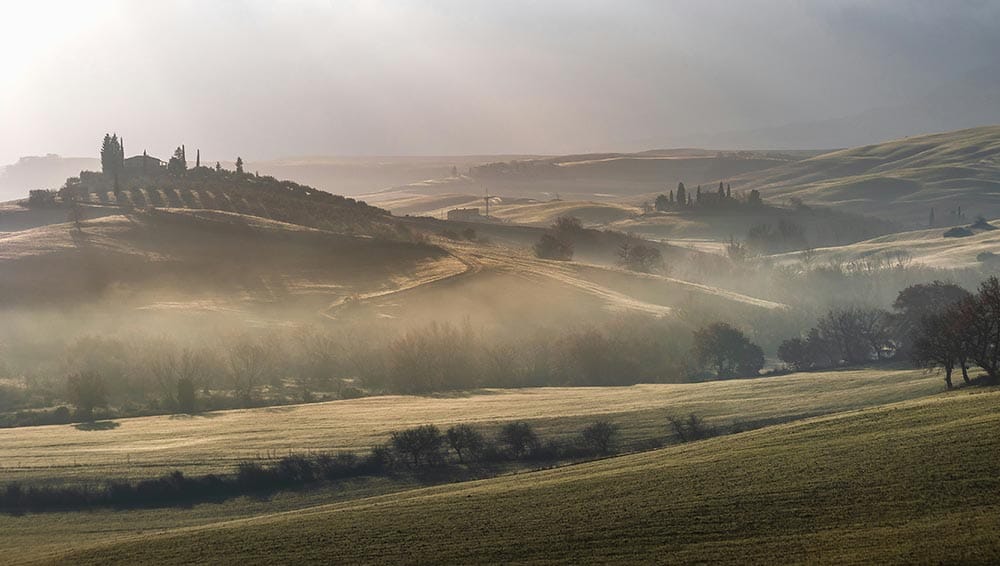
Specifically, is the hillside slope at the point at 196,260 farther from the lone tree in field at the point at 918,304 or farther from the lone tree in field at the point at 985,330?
the lone tree in field at the point at 985,330

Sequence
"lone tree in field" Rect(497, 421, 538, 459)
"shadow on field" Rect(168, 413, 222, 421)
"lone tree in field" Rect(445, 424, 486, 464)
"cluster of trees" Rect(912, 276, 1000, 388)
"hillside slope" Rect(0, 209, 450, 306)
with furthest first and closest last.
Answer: "hillside slope" Rect(0, 209, 450, 306) → "shadow on field" Rect(168, 413, 222, 421) → "lone tree in field" Rect(497, 421, 538, 459) → "lone tree in field" Rect(445, 424, 486, 464) → "cluster of trees" Rect(912, 276, 1000, 388)

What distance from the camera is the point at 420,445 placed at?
6166 cm

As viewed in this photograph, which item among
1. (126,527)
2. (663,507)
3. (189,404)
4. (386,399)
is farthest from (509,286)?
(663,507)

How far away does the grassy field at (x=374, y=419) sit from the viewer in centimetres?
6278

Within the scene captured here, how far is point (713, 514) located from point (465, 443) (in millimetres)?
27462

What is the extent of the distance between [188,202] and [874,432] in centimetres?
14703

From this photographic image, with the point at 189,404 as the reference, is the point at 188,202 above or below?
above

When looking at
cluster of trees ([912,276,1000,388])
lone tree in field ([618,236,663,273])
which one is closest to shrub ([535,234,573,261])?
lone tree in field ([618,236,663,273])

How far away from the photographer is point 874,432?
45750 millimetres

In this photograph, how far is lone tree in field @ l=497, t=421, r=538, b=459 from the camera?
61906mm

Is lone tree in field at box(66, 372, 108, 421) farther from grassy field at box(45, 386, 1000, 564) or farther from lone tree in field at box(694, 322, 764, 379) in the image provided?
lone tree in field at box(694, 322, 764, 379)

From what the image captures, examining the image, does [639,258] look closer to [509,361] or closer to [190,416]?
[509,361]

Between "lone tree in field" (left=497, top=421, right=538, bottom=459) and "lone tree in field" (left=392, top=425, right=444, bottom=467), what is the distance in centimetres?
404

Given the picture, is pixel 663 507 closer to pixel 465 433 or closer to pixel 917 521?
pixel 917 521
